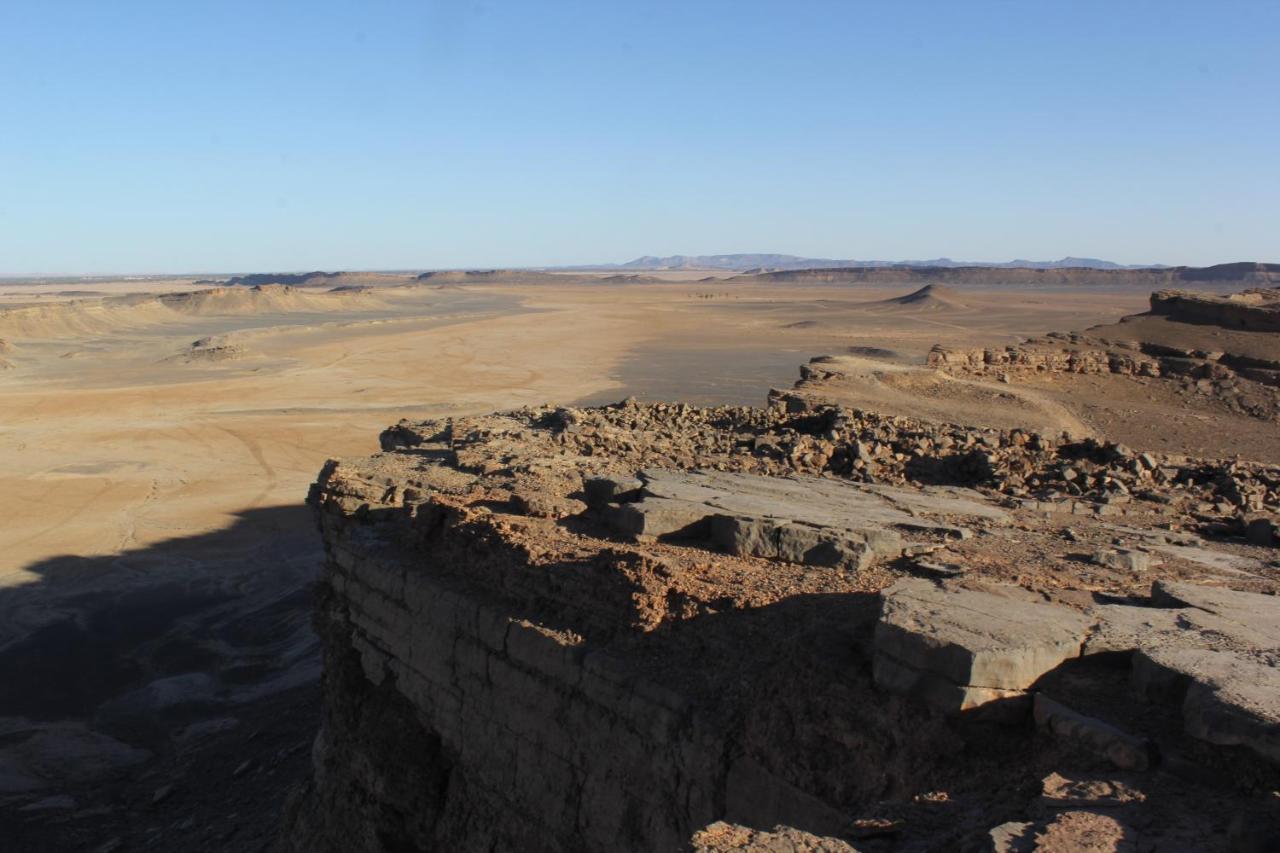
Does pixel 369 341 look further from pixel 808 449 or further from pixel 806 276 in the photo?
pixel 806 276

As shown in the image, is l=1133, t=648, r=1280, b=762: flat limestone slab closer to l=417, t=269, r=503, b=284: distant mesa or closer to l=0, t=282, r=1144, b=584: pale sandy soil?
l=0, t=282, r=1144, b=584: pale sandy soil

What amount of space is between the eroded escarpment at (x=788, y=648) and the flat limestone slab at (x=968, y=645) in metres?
0.02

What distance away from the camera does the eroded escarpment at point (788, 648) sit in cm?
446

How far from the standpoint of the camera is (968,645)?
4.92 m

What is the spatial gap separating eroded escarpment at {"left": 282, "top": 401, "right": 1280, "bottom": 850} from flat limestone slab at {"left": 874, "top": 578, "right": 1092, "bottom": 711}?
0.02 meters

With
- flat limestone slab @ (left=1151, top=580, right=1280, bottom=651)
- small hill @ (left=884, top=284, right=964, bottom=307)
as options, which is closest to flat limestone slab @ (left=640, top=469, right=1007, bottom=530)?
flat limestone slab @ (left=1151, top=580, right=1280, bottom=651)

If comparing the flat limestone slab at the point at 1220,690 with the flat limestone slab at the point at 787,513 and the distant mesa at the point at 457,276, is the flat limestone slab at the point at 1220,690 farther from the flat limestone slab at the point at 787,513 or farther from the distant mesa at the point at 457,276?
the distant mesa at the point at 457,276

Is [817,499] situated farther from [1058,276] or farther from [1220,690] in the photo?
[1058,276]

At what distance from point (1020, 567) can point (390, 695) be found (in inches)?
205

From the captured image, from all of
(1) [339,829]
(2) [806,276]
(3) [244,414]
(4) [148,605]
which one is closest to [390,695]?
(1) [339,829]

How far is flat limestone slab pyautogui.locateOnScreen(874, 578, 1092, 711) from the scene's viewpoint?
4.85m

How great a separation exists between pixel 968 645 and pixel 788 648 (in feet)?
3.79

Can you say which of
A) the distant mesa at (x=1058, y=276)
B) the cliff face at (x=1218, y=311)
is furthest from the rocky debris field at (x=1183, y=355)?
the distant mesa at (x=1058, y=276)

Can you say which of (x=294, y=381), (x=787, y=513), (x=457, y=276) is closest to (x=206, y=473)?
(x=294, y=381)
